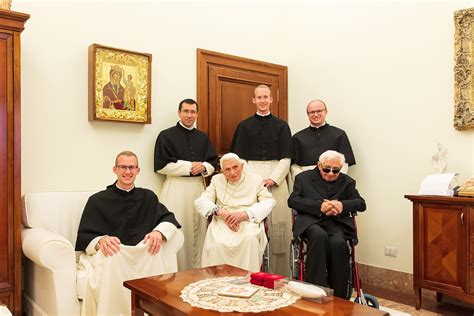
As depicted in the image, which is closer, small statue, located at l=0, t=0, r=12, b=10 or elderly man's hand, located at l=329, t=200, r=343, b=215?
small statue, located at l=0, t=0, r=12, b=10

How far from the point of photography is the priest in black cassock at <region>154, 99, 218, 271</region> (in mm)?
3908

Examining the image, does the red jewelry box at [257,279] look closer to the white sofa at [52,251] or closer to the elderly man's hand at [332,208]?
the white sofa at [52,251]

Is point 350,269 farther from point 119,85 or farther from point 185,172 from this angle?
point 119,85

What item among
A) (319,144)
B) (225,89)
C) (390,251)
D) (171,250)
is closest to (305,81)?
(225,89)

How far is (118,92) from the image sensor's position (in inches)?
150

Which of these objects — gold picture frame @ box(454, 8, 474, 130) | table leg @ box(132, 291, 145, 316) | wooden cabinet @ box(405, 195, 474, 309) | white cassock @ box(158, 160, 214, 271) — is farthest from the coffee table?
gold picture frame @ box(454, 8, 474, 130)

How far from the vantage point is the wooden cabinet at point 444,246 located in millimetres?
3146

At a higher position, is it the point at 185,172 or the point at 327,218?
the point at 185,172

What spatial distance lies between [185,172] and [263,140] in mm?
827

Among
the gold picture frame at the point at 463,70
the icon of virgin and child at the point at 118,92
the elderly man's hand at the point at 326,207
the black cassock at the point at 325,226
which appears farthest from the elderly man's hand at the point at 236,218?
the gold picture frame at the point at 463,70

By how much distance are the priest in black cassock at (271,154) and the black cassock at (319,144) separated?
9cm

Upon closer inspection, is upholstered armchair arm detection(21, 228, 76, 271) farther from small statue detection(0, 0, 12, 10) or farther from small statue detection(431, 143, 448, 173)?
small statue detection(431, 143, 448, 173)

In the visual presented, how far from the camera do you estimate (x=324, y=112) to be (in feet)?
13.8

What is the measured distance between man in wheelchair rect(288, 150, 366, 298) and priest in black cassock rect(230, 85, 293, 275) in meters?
0.70
